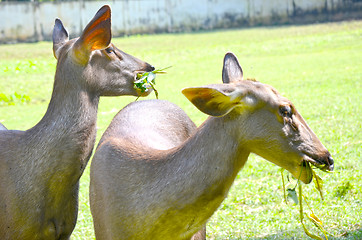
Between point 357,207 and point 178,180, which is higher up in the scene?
point 178,180

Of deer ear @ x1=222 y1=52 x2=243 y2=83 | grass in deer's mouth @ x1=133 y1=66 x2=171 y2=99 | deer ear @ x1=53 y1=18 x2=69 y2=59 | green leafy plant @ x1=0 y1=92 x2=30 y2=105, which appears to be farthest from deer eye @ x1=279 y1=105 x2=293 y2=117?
green leafy plant @ x1=0 y1=92 x2=30 y2=105

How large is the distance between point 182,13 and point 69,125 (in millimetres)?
24460

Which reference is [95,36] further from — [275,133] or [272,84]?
[272,84]

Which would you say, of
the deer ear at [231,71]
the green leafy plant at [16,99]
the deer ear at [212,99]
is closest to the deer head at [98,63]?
the deer ear at [231,71]

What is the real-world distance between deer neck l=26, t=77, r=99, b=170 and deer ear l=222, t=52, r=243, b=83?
95cm

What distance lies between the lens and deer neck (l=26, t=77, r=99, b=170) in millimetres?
4098

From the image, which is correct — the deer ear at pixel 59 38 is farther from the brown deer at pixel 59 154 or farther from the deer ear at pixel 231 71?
the deer ear at pixel 231 71

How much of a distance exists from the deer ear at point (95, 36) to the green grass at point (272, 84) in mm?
2173

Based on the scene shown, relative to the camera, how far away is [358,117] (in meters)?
9.55

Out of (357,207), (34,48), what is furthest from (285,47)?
(357,207)

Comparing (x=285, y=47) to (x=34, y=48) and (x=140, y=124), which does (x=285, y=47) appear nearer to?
(x=34, y=48)

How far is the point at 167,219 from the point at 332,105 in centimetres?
759

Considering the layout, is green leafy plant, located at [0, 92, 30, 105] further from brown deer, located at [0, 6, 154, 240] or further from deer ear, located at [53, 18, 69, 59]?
brown deer, located at [0, 6, 154, 240]

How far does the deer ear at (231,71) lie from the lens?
3.90m
